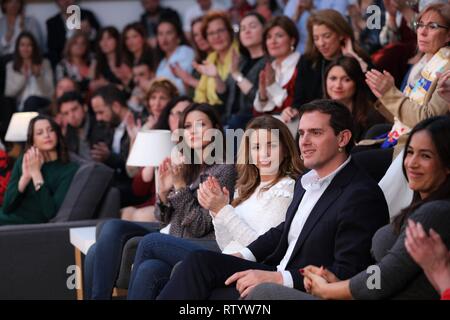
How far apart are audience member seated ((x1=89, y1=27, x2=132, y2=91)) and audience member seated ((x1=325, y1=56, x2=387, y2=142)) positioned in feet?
11.5

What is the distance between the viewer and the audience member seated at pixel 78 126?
23.8 ft

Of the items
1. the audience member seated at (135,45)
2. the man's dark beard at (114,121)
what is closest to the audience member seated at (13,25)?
the audience member seated at (135,45)

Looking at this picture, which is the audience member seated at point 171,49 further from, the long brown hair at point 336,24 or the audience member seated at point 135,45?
the long brown hair at point 336,24

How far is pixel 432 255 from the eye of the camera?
3182mm

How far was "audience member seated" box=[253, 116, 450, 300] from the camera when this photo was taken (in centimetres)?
330

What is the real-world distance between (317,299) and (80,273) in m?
2.44

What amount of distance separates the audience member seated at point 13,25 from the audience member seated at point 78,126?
6.64ft

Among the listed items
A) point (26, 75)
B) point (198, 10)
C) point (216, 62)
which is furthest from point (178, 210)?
point (198, 10)

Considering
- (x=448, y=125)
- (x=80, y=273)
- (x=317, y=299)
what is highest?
(x=448, y=125)

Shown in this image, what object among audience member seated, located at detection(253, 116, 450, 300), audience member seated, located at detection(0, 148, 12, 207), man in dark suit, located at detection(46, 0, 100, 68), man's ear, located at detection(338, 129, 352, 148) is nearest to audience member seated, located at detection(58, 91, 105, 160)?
audience member seated, located at detection(0, 148, 12, 207)

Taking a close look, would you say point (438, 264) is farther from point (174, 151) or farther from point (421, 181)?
point (174, 151)

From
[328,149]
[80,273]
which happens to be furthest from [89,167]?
[328,149]

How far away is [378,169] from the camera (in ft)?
15.4

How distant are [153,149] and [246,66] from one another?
1.36 m
